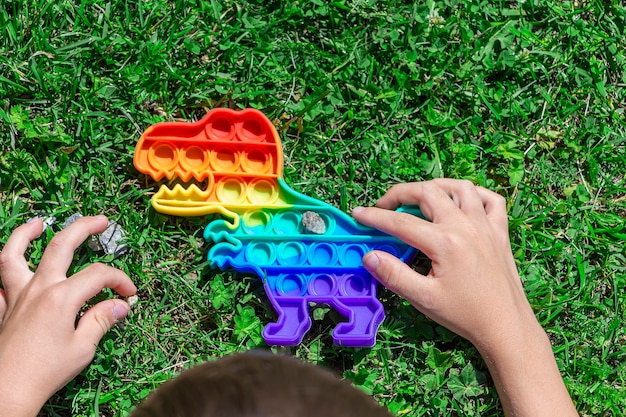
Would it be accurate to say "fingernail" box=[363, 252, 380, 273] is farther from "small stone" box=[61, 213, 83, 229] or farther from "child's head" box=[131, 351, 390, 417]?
"small stone" box=[61, 213, 83, 229]

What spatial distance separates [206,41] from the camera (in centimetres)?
235

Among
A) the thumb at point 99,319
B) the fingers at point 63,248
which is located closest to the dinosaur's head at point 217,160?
the fingers at point 63,248

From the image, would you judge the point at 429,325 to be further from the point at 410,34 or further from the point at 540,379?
the point at 410,34

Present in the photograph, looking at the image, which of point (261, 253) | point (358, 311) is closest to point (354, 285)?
point (358, 311)

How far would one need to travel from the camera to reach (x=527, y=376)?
2.03 metres

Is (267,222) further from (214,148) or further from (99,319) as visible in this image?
(99,319)

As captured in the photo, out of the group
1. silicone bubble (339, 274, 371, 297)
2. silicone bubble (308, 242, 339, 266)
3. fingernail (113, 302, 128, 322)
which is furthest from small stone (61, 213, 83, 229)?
silicone bubble (339, 274, 371, 297)

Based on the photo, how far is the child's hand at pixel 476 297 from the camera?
202cm

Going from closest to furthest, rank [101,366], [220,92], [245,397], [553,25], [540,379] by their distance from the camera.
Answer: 1. [245,397]
2. [540,379]
3. [101,366]
4. [220,92]
5. [553,25]

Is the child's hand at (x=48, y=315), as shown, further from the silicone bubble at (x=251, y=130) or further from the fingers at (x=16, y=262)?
the silicone bubble at (x=251, y=130)

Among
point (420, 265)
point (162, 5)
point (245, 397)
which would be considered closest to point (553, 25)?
point (420, 265)

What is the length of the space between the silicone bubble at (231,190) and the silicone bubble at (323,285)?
0.35 metres

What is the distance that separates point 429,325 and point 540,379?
0.39 meters

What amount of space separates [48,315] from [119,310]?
0.73 ft
